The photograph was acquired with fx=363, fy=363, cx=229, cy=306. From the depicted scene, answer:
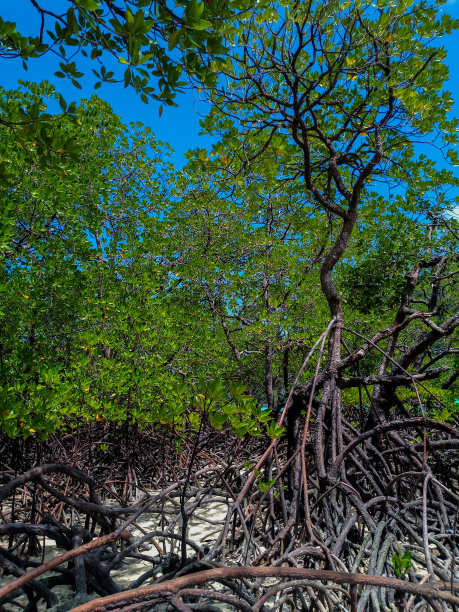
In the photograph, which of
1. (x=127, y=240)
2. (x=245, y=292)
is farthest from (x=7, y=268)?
(x=245, y=292)

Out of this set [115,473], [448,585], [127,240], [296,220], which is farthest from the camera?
[127,240]

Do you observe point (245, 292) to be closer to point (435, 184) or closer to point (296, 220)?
point (296, 220)

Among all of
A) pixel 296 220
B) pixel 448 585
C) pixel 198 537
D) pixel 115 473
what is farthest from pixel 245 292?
pixel 448 585

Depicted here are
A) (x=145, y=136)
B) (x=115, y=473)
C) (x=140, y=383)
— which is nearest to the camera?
(x=140, y=383)

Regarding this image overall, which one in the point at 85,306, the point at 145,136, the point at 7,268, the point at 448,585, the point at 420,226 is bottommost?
the point at 448,585

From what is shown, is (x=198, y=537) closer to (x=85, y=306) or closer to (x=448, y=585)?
(x=448, y=585)

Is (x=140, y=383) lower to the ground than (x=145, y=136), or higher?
lower

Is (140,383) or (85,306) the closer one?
(140,383)

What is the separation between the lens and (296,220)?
634 cm

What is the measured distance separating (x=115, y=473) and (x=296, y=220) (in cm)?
475

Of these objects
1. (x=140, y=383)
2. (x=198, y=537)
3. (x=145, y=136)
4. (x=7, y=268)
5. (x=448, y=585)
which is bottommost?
(x=198, y=537)

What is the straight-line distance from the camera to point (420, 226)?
501 cm

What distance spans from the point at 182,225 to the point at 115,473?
416 centimetres

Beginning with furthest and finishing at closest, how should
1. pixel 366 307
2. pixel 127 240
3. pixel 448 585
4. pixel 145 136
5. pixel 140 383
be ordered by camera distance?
pixel 145 136, pixel 127 240, pixel 366 307, pixel 140 383, pixel 448 585
